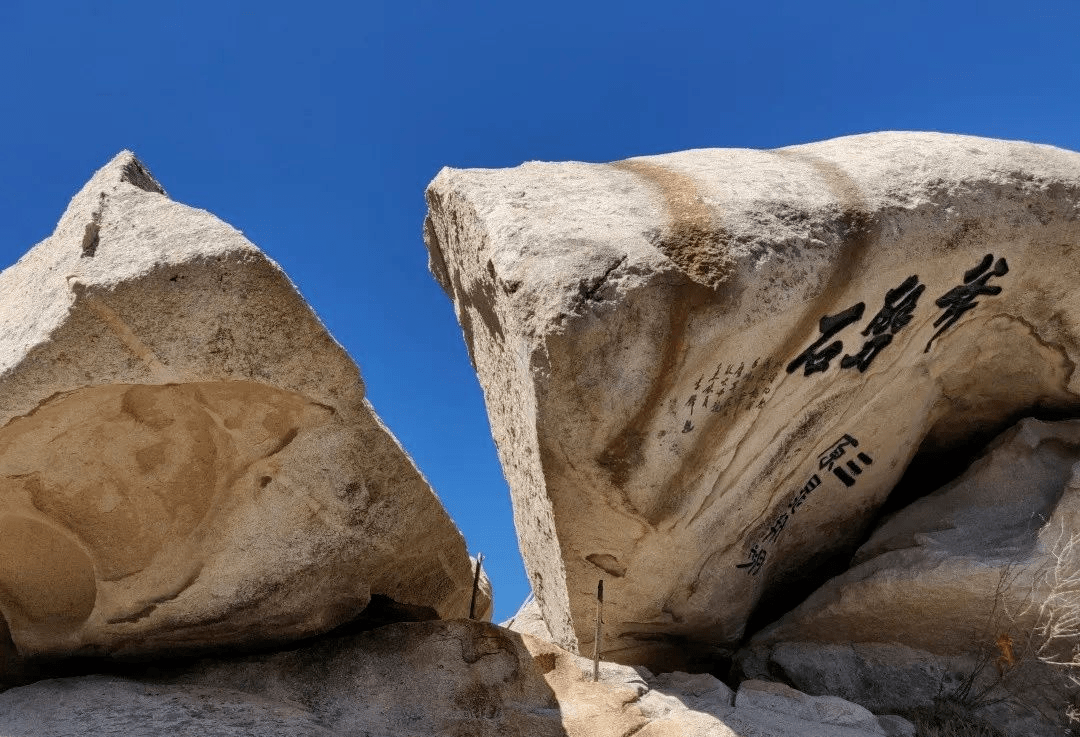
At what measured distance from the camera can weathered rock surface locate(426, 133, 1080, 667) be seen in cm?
296

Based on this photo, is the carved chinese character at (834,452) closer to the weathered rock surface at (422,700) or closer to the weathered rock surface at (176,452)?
the weathered rock surface at (422,700)

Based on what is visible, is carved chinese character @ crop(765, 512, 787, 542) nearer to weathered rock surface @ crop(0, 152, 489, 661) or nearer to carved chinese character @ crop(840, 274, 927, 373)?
carved chinese character @ crop(840, 274, 927, 373)

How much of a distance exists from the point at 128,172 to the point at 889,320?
8.80ft

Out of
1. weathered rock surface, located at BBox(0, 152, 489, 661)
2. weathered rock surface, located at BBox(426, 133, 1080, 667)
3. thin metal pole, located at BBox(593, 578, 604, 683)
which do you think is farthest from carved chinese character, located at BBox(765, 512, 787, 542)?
weathered rock surface, located at BBox(0, 152, 489, 661)

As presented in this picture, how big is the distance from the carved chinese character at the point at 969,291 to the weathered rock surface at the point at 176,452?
2095 mm

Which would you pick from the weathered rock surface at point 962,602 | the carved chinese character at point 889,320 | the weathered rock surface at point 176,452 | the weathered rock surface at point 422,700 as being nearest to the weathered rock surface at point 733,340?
the carved chinese character at point 889,320

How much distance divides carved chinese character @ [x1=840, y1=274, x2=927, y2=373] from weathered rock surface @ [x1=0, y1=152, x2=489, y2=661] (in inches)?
66.0

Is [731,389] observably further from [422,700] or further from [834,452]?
[422,700]

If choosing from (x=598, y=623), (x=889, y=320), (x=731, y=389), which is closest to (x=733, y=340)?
(x=731, y=389)

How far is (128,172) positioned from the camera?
121 inches

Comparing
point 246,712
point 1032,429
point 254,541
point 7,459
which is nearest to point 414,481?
point 254,541

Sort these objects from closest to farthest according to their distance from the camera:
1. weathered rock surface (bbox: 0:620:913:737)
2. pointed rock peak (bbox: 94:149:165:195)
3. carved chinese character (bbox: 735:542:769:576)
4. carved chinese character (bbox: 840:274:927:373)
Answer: weathered rock surface (bbox: 0:620:913:737)
pointed rock peak (bbox: 94:149:165:195)
carved chinese character (bbox: 840:274:927:373)
carved chinese character (bbox: 735:542:769:576)

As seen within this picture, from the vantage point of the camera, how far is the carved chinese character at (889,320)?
3535 millimetres

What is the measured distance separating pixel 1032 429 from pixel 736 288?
225 cm
